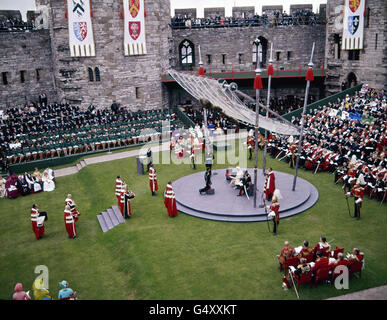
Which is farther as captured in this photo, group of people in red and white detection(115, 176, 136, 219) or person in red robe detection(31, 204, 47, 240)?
group of people in red and white detection(115, 176, 136, 219)

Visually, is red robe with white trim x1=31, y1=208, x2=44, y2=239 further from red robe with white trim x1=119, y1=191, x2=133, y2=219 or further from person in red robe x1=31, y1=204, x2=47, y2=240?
red robe with white trim x1=119, y1=191, x2=133, y2=219

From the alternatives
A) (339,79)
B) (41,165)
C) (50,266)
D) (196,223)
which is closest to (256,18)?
(339,79)

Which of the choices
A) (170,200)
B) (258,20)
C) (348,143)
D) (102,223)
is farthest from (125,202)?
(258,20)

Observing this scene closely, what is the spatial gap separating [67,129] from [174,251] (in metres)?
19.5

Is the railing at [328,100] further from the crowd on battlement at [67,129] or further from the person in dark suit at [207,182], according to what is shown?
the person in dark suit at [207,182]

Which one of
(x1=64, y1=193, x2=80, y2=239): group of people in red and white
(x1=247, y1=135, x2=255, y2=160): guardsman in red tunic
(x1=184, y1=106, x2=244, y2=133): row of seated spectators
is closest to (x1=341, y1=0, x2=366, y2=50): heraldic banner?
(x1=184, y1=106, x2=244, y2=133): row of seated spectators

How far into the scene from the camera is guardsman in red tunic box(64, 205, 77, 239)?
52.5 feet

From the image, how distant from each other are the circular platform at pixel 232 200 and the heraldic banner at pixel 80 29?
61.1 ft

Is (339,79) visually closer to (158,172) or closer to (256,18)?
(256,18)

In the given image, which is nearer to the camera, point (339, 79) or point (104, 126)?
point (104, 126)

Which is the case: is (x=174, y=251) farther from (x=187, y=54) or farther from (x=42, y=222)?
(x=187, y=54)

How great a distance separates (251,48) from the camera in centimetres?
4000

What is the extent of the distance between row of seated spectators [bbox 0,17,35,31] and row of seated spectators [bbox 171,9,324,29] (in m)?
14.5

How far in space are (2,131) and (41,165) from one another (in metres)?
5.64
